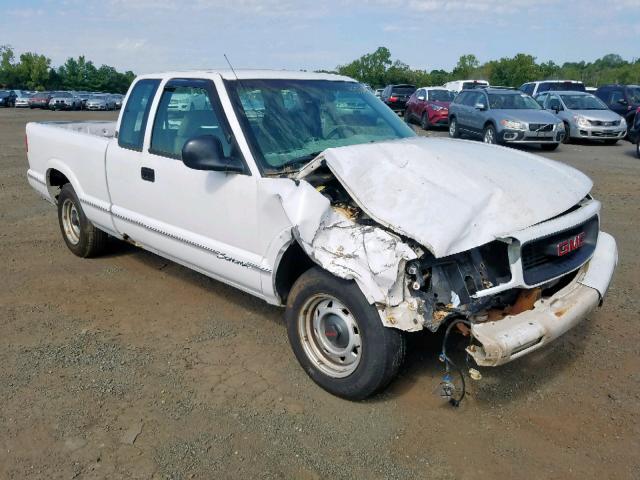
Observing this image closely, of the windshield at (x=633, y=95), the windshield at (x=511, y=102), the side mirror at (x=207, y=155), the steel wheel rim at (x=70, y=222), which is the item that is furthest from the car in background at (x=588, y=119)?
the side mirror at (x=207, y=155)

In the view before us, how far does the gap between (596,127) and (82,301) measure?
15.4 meters

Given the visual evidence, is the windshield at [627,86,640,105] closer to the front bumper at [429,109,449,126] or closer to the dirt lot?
the front bumper at [429,109,449,126]

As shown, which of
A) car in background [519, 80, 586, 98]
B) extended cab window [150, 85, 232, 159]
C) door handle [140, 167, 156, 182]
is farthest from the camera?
car in background [519, 80, 586, 98]

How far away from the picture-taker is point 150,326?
14.9 ft

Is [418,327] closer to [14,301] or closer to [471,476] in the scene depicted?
[471,476]

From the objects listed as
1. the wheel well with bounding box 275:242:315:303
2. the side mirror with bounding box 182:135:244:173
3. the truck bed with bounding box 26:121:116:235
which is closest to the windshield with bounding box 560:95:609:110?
the truck bed with bounding box 26:121:116:235

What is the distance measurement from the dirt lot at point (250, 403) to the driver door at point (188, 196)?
57 centimetres

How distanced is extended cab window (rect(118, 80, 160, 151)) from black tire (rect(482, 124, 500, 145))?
11.4 metres

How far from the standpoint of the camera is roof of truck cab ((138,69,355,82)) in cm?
423

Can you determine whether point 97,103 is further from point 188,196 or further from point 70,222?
point 188,196

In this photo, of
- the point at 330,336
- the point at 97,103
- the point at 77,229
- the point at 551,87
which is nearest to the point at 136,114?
the point at 77,229

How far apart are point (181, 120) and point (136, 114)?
0.65 meters

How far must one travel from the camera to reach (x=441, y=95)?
2233 cm

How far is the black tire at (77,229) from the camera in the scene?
580cm
